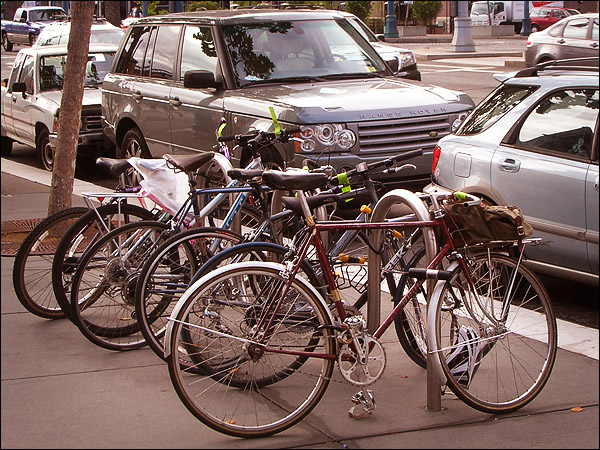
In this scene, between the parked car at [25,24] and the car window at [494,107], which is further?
the parked car at [25,24]

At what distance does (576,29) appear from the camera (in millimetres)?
23797

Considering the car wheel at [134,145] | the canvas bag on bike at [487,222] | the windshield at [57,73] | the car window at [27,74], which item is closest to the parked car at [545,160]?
the canvas bag on bike at [487,222]

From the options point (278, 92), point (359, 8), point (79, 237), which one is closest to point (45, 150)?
point (278, 92)

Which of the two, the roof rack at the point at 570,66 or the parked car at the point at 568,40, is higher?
the parked car at the point at 568,40

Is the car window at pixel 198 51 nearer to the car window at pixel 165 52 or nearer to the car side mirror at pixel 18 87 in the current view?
the car window at pixel 165 52

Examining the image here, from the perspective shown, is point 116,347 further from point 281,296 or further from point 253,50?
point 253,50

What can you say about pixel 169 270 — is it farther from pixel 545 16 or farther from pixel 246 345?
pixel 545 16

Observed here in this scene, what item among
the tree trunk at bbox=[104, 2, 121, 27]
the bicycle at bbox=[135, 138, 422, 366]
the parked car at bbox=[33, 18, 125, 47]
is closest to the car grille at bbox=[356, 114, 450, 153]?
the bicycle at bbox=[135, 138, 422, 366]

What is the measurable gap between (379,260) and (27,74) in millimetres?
11231

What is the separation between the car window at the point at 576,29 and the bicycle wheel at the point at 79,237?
1957 centimetres

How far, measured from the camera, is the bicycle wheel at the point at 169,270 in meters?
5.25

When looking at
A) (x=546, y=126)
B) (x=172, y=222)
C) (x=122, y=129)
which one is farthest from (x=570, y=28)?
(x=172, y=222)

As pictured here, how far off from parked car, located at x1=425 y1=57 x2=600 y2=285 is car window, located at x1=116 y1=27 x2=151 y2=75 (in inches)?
200

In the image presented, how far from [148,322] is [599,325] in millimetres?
2975
